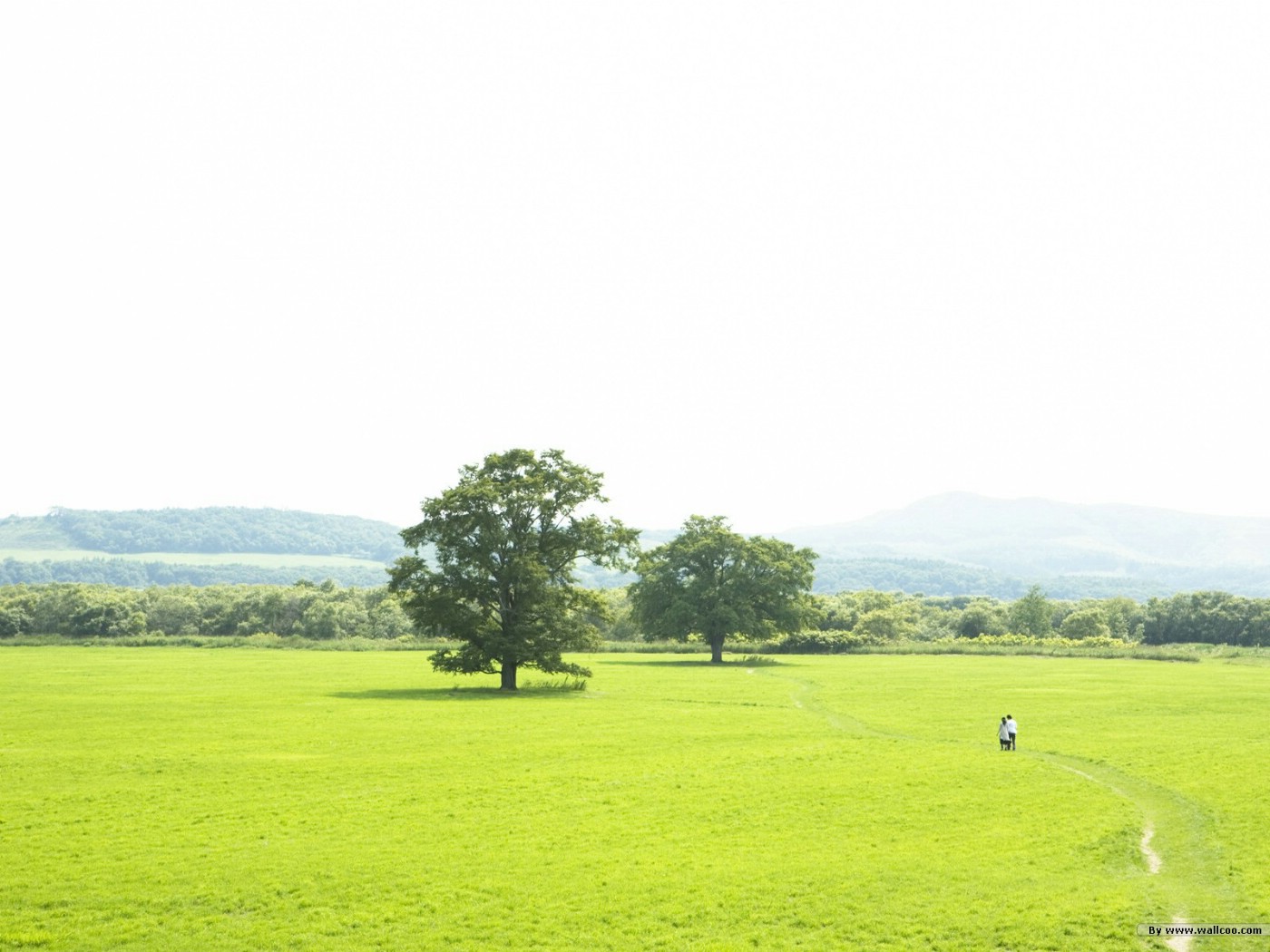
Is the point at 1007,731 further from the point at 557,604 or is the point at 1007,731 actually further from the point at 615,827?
the point at 557,604

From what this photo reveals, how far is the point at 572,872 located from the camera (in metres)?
Result: 24.3

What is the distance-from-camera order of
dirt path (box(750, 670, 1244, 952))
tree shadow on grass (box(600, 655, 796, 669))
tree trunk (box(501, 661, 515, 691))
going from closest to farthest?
dirt path (box(750, 670, 1244, 952)) < tree trunk (box(501, 661, 515, 691)) < tree shadow on grass (box(600, 655, 796, 669))

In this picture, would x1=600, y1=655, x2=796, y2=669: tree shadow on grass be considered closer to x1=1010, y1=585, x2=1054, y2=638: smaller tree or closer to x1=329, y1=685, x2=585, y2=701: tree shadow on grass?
x1=329, y1=685, x2=585, y2=701: tree shadow on grass

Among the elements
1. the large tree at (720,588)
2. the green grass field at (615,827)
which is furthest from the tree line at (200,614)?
the green grass field at (615,827)

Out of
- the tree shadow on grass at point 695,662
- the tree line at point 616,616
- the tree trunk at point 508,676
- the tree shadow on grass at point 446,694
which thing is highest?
the tree line at point 616,616

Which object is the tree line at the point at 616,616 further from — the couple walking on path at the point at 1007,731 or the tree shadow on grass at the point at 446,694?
the couple walking on path at the point at 1007,731

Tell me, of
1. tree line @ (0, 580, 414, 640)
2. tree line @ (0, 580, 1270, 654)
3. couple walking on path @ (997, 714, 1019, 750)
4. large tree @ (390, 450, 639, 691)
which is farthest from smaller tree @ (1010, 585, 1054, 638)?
couple walking on path @ (997, 714, 1019, 750)

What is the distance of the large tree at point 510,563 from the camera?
223ft

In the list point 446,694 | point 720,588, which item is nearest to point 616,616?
point 720,588

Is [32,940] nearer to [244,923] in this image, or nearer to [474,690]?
[244,923]

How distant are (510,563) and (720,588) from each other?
39912 millimetres

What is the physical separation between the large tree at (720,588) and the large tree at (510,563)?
3184cm

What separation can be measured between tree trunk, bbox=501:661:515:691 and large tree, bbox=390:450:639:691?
0.06 m

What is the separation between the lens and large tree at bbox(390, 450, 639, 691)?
223ft
